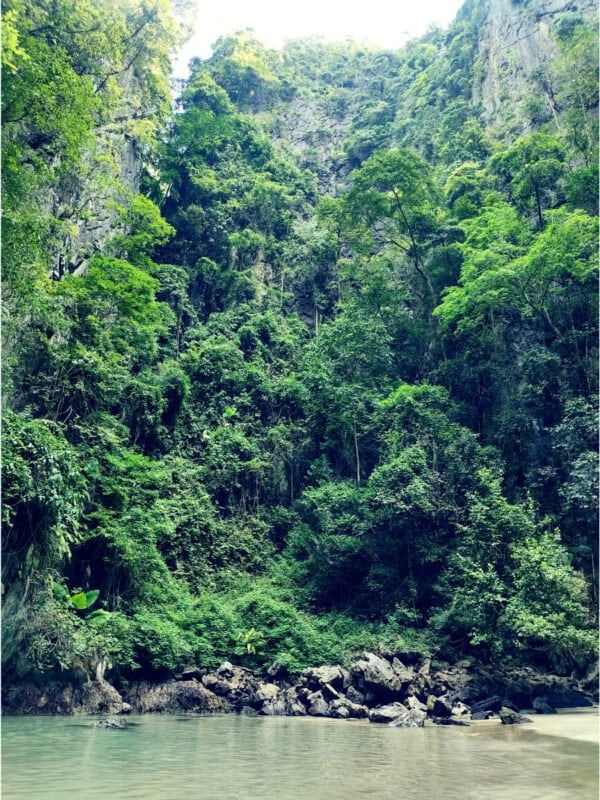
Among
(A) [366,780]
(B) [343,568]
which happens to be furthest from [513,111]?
(A) [366,780]

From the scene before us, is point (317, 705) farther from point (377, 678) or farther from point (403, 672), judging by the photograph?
point (403, 672)

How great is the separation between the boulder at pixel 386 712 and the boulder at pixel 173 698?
367cm

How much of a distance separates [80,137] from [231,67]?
28.9m

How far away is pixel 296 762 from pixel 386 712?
6.52 m

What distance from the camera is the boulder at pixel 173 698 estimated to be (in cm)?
1552

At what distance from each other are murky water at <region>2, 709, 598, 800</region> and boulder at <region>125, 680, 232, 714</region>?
118 inches

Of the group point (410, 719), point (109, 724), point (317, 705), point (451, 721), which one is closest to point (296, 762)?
point (109, 724)

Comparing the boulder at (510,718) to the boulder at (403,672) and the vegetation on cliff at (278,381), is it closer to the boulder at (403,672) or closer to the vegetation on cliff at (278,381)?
the vegetation on cliff at (278,381)

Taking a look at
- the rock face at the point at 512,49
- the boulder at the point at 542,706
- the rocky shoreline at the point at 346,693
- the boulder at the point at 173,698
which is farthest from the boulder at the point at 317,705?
the rock face at the point at 512,49

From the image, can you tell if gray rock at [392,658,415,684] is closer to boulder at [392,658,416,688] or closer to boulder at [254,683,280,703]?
boulder at [392,658,416,688]

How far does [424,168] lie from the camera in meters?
25.4

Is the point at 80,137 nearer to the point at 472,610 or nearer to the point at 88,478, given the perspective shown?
the point at 88,478

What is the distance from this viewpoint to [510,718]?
1310 centimetres

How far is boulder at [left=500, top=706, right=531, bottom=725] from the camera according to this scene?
1303 centimetres
